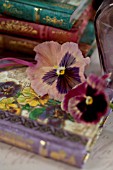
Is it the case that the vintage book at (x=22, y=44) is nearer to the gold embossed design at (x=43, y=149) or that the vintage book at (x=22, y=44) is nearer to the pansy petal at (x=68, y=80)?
the pansy petal at (x=68, y=80)

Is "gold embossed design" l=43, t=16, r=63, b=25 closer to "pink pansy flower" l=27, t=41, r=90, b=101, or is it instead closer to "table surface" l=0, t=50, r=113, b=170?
"pink pansy flower" l=27, t=41, r=90, b=101

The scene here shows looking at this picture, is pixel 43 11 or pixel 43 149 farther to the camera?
pixel 43 11

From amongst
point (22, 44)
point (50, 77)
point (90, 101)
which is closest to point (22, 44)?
point (22, 44)

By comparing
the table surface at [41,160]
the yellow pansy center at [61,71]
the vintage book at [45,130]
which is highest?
the yellow pansy center at [61,71]

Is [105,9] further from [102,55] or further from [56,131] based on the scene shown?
[56,131]

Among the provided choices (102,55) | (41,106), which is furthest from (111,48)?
(41,106)

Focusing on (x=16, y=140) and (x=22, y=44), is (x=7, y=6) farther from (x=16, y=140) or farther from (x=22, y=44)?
(x=16, y=140)

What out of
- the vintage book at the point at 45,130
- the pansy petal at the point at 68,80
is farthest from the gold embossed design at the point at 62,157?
the pansy petal at the point at 68,80
